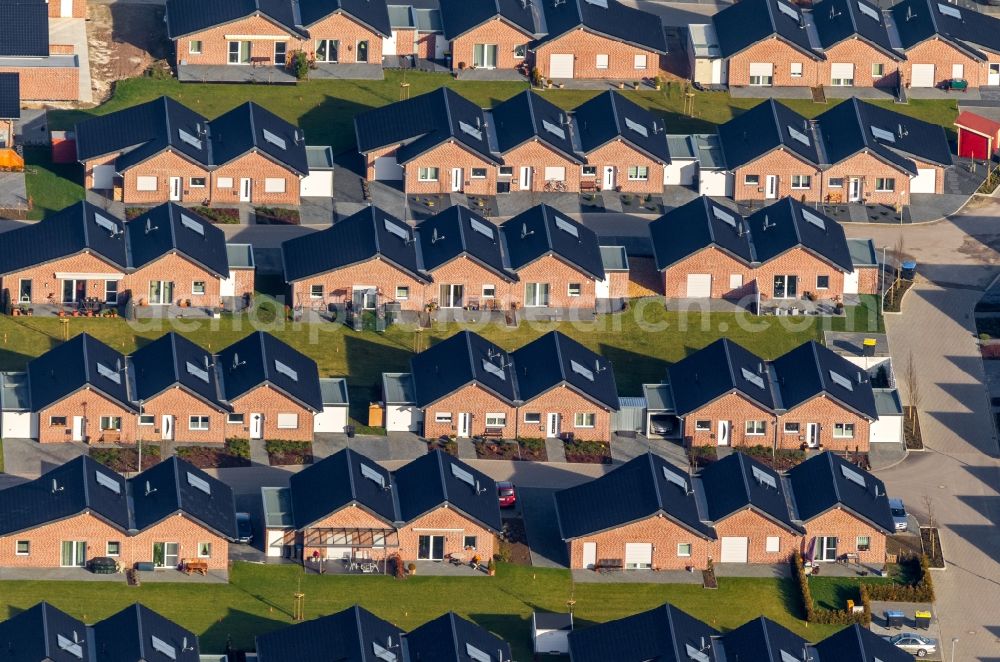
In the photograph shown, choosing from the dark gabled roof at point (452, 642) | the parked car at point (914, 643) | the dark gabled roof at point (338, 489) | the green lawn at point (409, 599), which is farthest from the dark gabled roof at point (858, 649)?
the dark gabled roof at point (338, 489)

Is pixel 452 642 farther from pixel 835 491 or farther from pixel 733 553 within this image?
pixel 835 491

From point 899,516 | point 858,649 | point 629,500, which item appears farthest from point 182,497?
point 899,516

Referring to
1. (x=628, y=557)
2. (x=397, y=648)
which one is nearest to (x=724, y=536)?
(x=628, y=557)

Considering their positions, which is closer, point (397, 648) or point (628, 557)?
point (397, 648)

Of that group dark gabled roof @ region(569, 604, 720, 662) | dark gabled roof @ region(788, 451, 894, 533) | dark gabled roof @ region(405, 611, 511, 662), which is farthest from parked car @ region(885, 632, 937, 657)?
dark gabled roof @ region(405, 611, 511, 662)

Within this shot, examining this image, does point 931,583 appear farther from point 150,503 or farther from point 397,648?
point 150,503

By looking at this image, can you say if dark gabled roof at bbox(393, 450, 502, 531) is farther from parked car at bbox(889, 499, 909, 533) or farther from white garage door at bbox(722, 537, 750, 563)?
parked car at bbox(889, 499, 909, 533)

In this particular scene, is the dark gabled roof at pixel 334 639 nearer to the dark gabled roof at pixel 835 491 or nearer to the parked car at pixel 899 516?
the dark gabled roof at pixel 835 491
